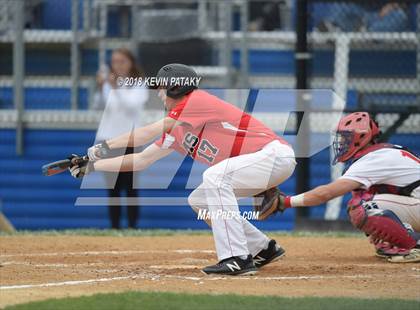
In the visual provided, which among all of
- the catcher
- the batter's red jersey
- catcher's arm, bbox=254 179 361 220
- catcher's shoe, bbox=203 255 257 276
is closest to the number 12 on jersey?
the batter's red jersey

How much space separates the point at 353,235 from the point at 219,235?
3.80 m

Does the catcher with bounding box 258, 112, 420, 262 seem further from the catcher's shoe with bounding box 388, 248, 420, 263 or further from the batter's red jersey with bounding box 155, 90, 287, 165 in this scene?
the batter's red jersey with bounding box 155, 90, 287, 165

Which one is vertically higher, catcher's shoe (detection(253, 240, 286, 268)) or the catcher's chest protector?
the catcher's chest protector

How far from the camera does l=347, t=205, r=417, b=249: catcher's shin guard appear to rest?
7.99 meters

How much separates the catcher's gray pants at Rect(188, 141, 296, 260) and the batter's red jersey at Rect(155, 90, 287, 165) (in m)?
0.12

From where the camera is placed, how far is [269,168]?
299 inches

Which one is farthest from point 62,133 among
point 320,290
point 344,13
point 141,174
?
point 320,290

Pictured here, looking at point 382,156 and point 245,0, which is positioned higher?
point 245,0

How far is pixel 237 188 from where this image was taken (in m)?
7.65

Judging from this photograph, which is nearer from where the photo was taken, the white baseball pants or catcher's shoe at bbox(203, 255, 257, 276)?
catcher's shoe at bbox(203, 255, 257, 276)

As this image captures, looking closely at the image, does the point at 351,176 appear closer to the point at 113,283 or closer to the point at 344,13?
the point at 113,283

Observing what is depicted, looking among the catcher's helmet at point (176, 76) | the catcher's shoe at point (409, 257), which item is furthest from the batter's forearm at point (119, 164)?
the catcher's shoe at point (409, 257)

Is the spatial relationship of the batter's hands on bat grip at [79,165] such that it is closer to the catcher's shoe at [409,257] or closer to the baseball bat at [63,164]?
the baseball bat at [63,164]

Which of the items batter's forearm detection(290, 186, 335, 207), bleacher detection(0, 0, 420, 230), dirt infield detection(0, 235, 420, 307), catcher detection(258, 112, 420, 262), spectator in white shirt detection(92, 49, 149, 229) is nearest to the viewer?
dirt infield detection(0, 235, 420, 307)
